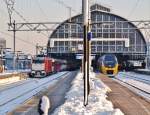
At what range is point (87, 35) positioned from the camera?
733 inches

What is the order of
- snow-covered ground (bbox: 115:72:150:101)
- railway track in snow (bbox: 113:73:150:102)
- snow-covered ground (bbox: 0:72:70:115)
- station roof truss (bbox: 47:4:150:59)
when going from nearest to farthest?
snow-covered ground (bbox: 0:72:70:115)
railway track in snow (bbox: 113:73:150:102)
snow-covered ground (bbox: 115:72:150:101)
station roof truss (bbox: 47:4:150:59)

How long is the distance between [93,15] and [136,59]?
17.4 metres

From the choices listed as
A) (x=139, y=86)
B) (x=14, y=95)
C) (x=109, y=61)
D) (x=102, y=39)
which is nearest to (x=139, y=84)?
(x=139, y=86)

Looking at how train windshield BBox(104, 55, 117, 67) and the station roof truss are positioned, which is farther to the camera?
the station roof truss

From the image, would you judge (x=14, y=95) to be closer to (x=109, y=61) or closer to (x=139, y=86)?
(x=139, y=86)

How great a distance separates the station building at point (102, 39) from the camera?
130 meters

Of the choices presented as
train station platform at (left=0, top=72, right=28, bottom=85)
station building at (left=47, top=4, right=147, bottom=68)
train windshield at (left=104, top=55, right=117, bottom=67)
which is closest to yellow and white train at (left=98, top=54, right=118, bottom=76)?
train windshield at (left=104, top=55, right=117, bottom=67)

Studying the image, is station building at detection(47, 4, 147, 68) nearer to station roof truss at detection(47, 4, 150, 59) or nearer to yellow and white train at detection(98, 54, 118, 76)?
station roof truss at detection(47, 4, 150, 59)

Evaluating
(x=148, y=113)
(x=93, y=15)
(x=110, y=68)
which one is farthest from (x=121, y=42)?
(x=148, y=113)

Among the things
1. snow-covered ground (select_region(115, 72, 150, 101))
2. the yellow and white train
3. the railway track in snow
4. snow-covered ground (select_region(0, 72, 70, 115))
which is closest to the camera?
snow-covered ground (select_region(0, 72, 70, 115))

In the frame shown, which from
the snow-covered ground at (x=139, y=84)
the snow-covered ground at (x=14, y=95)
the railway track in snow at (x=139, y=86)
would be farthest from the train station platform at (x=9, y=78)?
the snow-covered ground at (x=139, y=84)

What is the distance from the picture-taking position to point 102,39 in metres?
132

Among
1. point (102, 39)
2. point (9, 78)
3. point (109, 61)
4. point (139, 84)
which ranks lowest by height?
point (139, 84)

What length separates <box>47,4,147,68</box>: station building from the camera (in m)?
130
